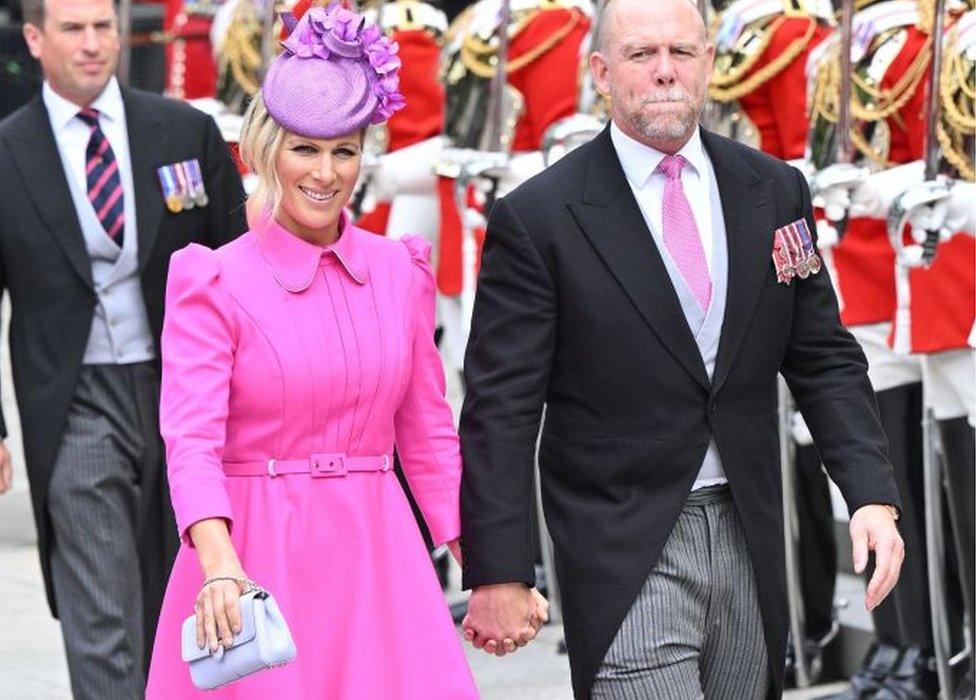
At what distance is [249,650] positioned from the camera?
11.6 feet

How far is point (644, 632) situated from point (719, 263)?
0.58 meters

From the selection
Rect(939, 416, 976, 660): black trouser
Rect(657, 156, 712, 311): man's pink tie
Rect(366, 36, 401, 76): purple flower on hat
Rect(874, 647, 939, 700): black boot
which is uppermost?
Rect(366, 36, 401, 76): purple flower on hat

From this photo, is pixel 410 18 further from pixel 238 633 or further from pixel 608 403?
pixel 238 633

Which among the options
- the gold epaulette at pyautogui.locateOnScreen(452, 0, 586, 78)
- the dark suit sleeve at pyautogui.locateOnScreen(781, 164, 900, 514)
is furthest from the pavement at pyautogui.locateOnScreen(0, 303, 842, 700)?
the dark suit sleeve at pyautogui.locateOnScreen(781, 164, 900, 514)

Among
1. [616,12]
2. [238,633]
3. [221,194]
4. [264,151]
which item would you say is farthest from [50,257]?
[238,633]

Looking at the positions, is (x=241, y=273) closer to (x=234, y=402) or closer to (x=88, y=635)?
(x=234, y=402)

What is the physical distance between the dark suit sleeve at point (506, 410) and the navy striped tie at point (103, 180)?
58.4 inches

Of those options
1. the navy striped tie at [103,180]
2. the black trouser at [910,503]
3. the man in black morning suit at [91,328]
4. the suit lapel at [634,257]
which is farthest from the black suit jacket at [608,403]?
the black trouser at [910,503]

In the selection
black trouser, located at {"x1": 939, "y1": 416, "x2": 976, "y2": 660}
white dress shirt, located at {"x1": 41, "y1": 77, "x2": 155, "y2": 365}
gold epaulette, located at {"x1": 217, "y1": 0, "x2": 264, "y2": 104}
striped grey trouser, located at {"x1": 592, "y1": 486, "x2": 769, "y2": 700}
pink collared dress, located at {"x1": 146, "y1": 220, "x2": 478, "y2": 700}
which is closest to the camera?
pink collared dress, located at {"x1": 146, "y1": 220, "x2": 478, "y2": 700}

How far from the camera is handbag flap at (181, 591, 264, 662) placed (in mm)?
3549

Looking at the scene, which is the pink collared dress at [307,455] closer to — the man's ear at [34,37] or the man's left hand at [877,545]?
the man's left hand at [877,545]

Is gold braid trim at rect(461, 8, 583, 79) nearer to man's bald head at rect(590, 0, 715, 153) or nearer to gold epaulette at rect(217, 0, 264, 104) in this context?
gold epaulette at rect(217, 0, 264, 104)

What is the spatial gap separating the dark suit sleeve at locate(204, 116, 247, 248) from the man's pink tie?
5.10 feet

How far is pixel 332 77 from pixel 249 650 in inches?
36.1
